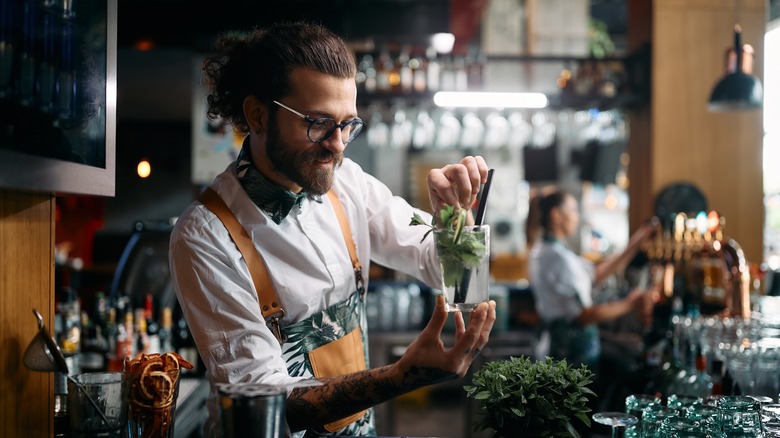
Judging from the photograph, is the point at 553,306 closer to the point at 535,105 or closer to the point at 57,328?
the point at 535,105

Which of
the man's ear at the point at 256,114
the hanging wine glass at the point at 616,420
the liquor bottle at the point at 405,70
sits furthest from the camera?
the liquor bottle at the point at 405,70

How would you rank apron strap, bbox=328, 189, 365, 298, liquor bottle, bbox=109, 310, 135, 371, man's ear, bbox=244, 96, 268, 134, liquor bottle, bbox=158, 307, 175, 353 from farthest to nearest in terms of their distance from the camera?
liquor bottle, bbox=158, 307, 175, 353 < liquor bottle, bbox=109, 310, 135, 371 < apron strap, bbox=328, 189, 365, 298 < man's ear, bbox=244, 96, 268, 134

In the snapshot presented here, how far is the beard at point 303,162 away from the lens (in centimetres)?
Result: 182

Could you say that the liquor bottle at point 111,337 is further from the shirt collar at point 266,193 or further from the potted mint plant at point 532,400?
the potted mint plant at point 532,400

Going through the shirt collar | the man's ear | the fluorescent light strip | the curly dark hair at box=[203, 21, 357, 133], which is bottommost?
the shirt collar

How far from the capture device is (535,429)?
4.92 feet

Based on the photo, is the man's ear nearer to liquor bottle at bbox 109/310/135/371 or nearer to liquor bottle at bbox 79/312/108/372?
liquor bottle at bbox 109/310/135/371

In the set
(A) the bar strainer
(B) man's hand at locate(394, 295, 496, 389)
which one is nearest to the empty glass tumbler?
(B) man's hand at locate(394, 295, 496, 389)

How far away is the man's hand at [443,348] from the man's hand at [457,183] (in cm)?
30

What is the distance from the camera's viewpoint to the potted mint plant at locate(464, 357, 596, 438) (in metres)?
1.50

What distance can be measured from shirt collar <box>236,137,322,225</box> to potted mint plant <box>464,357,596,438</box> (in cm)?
69

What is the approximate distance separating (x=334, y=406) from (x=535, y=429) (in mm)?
437

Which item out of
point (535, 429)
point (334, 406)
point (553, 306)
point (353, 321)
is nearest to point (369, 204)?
point (353, 321)

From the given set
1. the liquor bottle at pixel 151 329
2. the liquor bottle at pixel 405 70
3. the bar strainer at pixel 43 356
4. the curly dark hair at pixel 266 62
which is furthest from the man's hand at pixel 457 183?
the liquor bottle at pixel 405 70
